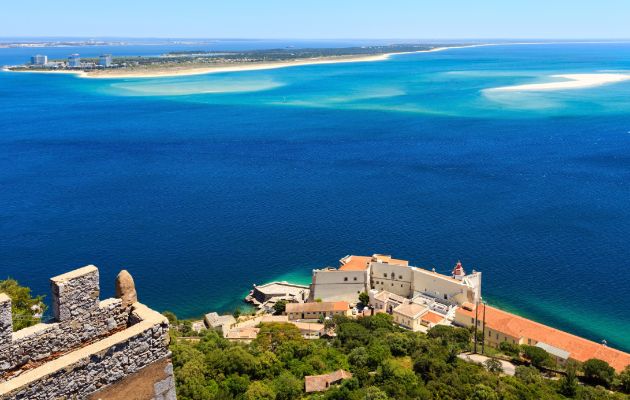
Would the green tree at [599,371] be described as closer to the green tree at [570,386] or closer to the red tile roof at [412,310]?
the green tree at [570,386]

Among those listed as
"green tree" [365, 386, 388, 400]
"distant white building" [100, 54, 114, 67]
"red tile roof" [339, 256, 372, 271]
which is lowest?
"red tile roof" [339, 256, 372, 271]

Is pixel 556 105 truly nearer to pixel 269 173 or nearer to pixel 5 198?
pixel 269 173

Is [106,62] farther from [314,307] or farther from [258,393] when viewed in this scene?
[258,393]

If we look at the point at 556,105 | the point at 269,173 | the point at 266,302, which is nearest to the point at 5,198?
the point at 269,173

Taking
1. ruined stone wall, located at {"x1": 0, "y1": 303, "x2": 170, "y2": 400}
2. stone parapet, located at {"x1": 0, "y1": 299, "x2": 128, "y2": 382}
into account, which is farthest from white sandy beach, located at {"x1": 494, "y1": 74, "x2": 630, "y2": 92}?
ruined stone wall, located at {"x1": 0, "y1": 303, "x2": 170, "y2": 400}

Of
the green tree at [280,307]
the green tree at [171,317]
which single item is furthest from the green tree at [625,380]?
the green tree at [171,317]

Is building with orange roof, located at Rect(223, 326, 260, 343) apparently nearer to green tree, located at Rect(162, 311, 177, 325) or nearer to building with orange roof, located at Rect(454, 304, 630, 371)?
green tree, located at Rect(162, 311, 177, 325)

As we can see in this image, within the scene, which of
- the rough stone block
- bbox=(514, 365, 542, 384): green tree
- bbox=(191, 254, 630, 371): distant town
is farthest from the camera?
bbox=(191, 254, 630, 371): distant town
